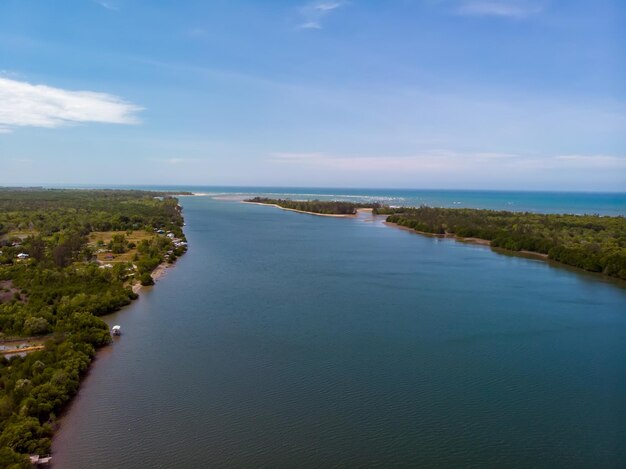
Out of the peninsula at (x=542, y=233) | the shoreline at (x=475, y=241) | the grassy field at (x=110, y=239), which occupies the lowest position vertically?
the grassy field at (x=110, y=239)

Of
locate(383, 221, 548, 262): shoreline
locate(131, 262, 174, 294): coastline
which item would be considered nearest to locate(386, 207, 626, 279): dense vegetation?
locate(383, 221, 548, 262): shoreline

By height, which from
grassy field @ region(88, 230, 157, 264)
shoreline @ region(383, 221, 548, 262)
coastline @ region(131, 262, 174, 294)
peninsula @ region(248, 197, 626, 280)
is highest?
peninsula @ region(248, 197, 626, 280)

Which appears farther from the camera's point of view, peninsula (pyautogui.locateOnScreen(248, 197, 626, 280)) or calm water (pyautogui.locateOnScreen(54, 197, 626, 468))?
Result: peninsula (pyautogui.locateOnScreen(248, 197, 626, 280))

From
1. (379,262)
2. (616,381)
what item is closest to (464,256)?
(379,262)

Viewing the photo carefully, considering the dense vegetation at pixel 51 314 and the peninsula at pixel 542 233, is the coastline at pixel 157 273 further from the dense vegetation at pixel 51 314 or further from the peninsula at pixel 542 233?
the peninsula at pixel 542 233

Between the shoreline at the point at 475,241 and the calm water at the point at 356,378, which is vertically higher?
the shoreline at the point at 475,241

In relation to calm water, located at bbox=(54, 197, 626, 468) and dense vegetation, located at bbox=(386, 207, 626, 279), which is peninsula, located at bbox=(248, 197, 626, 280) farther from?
calm water, located at bbox=(54, 197, 626, 468)

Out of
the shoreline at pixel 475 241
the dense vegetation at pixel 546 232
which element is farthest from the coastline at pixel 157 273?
the dense vegetation at pixel 546 232
